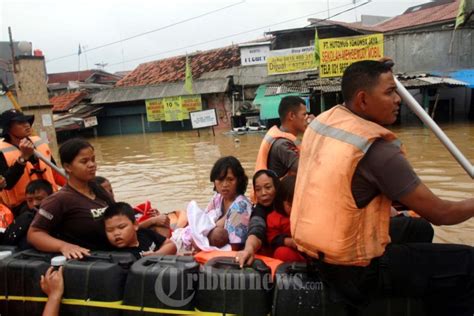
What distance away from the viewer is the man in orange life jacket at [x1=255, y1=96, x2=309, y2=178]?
354 centimetres

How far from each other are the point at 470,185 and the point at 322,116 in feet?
19.7

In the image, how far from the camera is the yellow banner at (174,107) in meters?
22.7

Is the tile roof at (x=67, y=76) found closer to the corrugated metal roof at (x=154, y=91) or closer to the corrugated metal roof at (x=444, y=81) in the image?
the corrugated metal roof at (x=154, y=91)

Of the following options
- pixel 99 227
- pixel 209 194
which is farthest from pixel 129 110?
pixel 99 227

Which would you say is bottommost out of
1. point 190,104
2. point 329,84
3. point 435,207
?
point 435,207

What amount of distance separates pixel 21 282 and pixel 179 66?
25110mm

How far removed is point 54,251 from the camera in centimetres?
254

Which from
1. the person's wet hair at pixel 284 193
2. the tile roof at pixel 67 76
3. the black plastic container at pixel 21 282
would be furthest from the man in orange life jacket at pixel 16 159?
the tile roof at pixel 67 76

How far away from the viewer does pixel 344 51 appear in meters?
16.3

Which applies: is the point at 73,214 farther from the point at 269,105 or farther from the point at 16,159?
the point at 269,105

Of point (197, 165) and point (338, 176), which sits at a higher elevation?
point (338, 176)

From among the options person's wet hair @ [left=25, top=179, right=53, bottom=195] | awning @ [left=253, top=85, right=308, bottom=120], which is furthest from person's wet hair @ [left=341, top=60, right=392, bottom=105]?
awning @ [left=253, top=85, right=308, bottom=120]

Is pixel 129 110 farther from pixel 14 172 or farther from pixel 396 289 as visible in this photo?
pixel 396 289

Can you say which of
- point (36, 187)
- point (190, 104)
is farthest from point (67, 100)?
point (36, 187)
